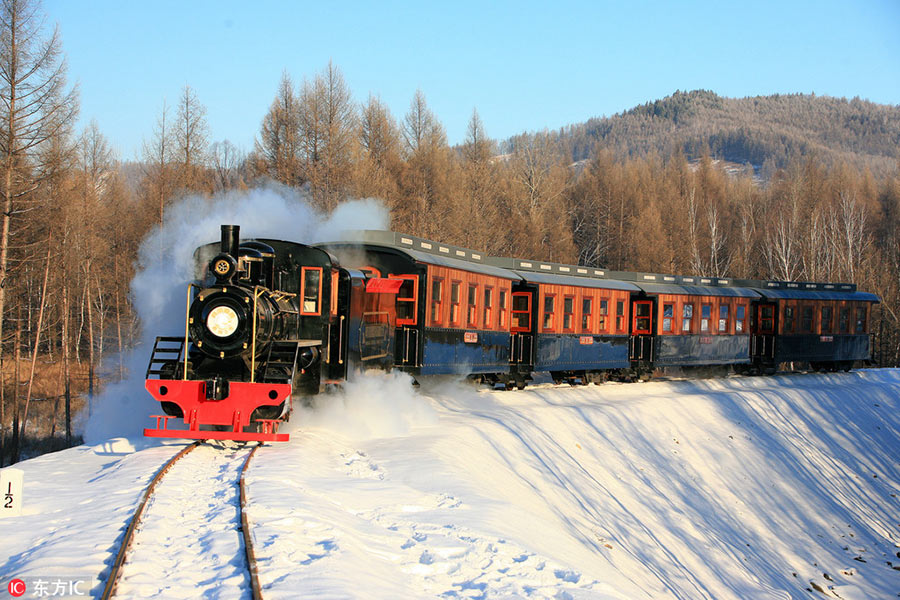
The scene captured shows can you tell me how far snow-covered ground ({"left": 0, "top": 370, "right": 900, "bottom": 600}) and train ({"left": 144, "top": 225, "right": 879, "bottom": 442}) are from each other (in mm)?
875

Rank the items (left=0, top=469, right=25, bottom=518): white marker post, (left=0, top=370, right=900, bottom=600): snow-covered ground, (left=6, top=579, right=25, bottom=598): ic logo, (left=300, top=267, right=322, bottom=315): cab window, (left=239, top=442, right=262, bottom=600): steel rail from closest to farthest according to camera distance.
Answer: (left=239, top=442, right=262, bottom=600): steel rail → (left=6, top=579, right=25, bottom=598): ic logo → (left=0, top=370, right=900, bottom=600): snow-covered ground → (left=0, top=469, right=25, bottom=518): white marker post → (left=300, top=267, right=322, bottom=315): cab window

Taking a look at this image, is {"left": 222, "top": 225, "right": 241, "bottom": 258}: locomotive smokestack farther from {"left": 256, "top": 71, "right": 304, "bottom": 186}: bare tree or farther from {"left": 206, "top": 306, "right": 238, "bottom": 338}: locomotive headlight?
{"left": 256, "top": 71, "right": 304, "bottom": 186}: bare tree

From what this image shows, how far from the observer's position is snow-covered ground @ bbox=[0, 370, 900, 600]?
6645 mm

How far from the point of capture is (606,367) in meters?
24.4

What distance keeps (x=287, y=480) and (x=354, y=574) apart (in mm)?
3099

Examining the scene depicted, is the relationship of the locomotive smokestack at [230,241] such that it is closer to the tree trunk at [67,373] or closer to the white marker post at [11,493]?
the white marker post at [11,493]

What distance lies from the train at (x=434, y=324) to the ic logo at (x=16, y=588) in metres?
4.72

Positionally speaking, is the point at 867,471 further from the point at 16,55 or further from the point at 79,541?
the point at 16,55

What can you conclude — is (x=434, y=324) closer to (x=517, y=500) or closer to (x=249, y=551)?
(x=517, y=500)

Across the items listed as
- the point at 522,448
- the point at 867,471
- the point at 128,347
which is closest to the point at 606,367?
the point at 867,471

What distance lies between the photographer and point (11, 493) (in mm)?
7051

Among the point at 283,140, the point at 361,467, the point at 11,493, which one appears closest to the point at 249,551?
the point at 11,493

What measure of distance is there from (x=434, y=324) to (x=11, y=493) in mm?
10640

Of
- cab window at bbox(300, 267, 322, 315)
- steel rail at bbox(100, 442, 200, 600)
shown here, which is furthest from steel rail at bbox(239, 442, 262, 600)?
cab window at bbox(300, 267, 322, 315)
